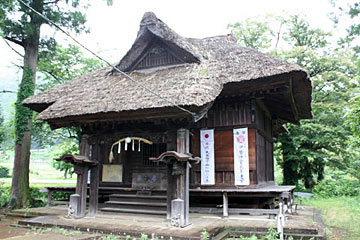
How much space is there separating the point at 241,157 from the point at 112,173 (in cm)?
505

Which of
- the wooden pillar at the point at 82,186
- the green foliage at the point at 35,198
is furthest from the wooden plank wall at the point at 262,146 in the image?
the green foliage at the point at 35,198

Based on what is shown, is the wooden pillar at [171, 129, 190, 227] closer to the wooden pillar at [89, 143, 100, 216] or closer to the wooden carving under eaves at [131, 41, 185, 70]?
the wooden pillar at [89, 143, 100, 216]

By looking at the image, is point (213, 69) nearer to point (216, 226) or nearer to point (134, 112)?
point (134, 112)

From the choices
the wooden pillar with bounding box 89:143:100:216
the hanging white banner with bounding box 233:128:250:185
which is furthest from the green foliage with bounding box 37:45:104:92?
the hanging white banner with bounding box 233:128:250:185

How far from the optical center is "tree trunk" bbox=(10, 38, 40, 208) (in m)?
12.7

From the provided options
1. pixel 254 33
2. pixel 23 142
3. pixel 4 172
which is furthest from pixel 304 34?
pixel 4 172

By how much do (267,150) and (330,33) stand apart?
482 inches

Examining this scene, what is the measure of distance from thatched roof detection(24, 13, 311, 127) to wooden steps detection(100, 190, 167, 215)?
2983 mm

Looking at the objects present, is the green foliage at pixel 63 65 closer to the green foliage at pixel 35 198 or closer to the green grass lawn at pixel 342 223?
the green foliage at pixel 35 198

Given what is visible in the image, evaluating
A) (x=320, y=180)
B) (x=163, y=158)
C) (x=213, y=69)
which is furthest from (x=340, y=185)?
(x=163, y=158)

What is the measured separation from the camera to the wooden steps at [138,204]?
917 cm

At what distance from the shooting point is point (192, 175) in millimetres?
10266

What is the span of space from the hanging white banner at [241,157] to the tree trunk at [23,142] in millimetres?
9376

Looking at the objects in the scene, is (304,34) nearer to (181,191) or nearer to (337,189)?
(337,189)
